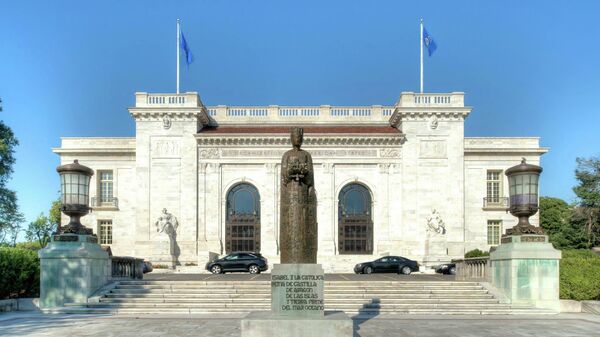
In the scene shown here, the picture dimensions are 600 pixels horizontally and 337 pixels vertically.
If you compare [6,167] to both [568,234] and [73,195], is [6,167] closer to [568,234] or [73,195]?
[73,195]

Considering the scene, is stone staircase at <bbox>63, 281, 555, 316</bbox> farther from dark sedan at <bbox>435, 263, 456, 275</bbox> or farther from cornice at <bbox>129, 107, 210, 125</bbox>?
cornice at <bbox>129, 107, 210, 125</bbox>

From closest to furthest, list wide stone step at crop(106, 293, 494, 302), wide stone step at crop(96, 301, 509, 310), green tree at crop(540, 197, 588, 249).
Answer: wide stone step at crop(96, 301, 509, 310)
wide stone step at crop(106, 293, 494, 302)
green tree at crop(540, 197, 588, 249)

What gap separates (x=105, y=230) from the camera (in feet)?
164

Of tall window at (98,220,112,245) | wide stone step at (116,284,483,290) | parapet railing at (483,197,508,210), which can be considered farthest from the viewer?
tall window at (98,220,112,245)

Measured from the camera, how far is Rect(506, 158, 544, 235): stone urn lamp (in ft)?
68.4

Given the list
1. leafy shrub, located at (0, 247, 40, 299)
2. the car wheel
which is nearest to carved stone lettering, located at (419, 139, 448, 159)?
the car wheel

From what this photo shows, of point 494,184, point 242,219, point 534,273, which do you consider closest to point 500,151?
point 494,184

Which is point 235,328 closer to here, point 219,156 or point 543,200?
Answer: point 219,156

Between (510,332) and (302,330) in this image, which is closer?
(302,330)

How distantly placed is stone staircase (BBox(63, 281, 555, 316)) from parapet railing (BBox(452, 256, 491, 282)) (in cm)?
85

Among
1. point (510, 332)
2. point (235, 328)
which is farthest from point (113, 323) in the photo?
point (510, 332)

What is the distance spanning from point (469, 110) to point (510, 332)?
33.8 meters

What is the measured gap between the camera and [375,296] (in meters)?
21.6

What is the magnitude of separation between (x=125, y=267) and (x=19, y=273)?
4.41 meters
